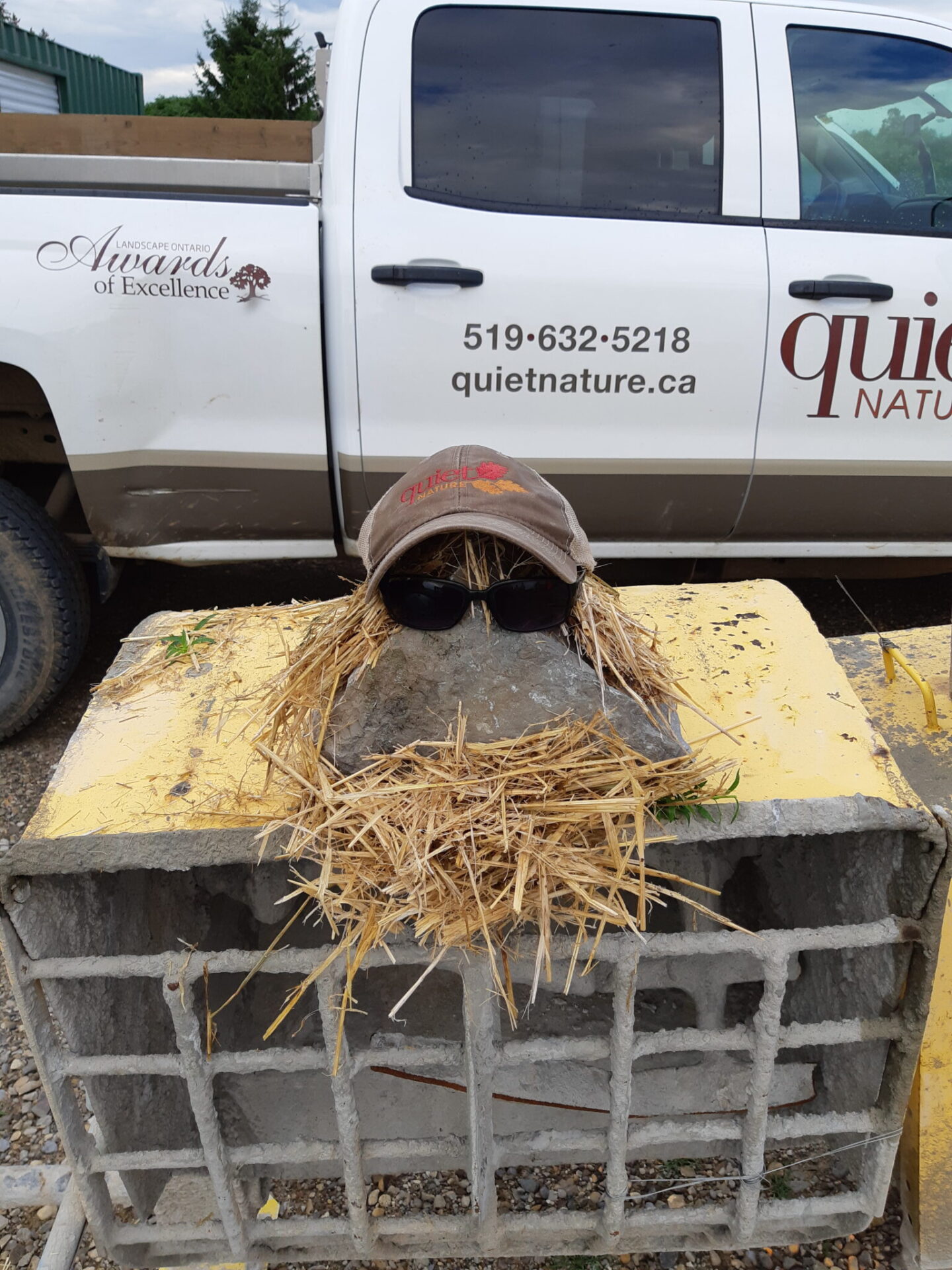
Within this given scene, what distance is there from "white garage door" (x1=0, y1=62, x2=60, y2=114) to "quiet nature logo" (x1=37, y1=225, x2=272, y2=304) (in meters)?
13.5

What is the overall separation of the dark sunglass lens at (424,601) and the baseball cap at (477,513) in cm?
4

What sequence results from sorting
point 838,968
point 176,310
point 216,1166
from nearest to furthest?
point 216,1166
point 838,968
point 176,310

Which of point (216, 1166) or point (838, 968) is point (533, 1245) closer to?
point (216, 1166)

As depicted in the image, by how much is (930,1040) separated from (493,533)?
4.58 feet

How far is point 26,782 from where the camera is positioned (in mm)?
3494

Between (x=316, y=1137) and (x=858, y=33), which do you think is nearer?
(x=316, y=1137)

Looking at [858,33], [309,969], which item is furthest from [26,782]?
[858,33]

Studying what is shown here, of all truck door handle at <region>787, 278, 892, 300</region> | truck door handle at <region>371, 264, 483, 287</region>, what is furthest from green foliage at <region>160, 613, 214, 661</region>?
truck door handle at <region>787, 278, 892, 300</region>

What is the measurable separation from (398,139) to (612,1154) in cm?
305

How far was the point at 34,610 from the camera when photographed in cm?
339

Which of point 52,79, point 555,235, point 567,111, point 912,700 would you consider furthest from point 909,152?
point 52,79

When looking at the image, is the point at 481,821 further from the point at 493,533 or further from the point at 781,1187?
the point at 781,1187

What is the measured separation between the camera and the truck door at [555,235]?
10.3ft

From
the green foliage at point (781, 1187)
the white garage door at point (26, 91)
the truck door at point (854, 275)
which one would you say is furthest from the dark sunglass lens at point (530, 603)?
the white garage door at point (26, 91)
